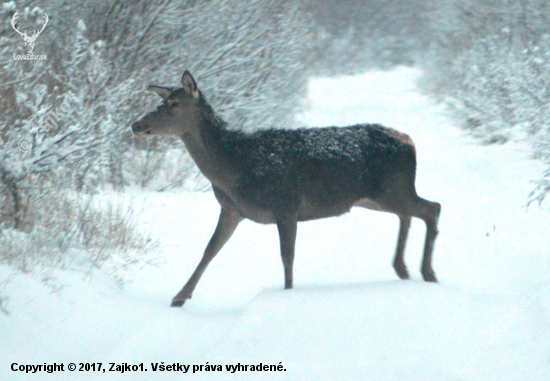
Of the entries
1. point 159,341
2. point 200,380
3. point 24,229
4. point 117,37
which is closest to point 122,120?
point 117,37

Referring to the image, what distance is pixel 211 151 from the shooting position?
6.25 meters

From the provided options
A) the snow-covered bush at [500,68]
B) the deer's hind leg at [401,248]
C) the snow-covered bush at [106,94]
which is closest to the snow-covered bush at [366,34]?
the snow-covered bush at [500,68]

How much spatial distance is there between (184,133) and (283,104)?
11.1m

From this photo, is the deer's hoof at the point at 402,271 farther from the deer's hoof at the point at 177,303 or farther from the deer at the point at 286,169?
the deer's hoof at the point at 177,303

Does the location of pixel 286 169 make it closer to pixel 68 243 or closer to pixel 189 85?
pixel 189 85

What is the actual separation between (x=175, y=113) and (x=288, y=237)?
149 cm

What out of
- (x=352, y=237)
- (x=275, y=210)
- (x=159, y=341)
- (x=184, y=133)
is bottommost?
(x=352, y=237)

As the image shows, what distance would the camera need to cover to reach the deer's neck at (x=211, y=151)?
6150 mm

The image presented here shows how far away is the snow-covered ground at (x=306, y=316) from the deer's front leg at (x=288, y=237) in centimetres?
26

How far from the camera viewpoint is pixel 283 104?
1717 centimetres

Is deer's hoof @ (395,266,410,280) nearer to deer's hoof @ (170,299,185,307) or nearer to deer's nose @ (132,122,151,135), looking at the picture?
deer's hoof @ (170,299,185,307)

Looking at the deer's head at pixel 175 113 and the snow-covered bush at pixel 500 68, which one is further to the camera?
the snow-covered bush at pixel 500 68

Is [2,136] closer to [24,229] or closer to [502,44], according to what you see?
[24,229]

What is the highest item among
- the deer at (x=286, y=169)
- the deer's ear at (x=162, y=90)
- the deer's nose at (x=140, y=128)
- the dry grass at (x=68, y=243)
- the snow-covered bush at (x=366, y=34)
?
the deer's ear at (x=162, y=90)
